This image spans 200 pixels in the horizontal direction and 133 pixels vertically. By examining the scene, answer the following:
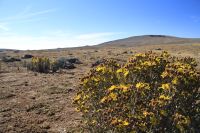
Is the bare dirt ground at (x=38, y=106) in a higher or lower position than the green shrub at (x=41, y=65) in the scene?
lower

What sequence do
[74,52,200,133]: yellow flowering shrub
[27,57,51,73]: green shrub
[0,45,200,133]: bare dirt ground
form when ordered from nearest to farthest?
[74,52,200,133]: yellow flowering shrub
[0,45,200,133]: bare dirt ground
[27,57,51,73]: green shrub

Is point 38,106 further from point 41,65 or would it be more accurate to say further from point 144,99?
point 41,65

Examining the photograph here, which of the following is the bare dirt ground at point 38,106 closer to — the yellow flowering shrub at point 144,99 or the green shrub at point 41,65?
the yellow flowering shrub at point 144,99

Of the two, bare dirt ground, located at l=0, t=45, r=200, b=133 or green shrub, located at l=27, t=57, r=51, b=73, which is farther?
green shrub, located at l=27, t=57, r=51, b=73

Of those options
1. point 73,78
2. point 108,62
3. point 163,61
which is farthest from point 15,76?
point 163,61

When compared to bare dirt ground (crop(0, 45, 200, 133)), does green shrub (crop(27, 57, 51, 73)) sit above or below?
above

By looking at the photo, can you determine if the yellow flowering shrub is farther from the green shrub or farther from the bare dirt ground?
the green shrub

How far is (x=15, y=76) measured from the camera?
625 inches

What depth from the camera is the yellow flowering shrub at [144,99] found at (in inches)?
188

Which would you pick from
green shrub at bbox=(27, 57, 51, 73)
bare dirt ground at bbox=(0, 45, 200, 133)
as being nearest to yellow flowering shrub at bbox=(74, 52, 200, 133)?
bare dirt ground at bbox=(0, 45, 200, 133)

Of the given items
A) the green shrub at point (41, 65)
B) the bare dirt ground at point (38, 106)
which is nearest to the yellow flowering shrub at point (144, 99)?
the bare dirt ground at point (38, 106)

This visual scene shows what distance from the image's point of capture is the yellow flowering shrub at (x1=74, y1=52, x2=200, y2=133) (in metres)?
4.78

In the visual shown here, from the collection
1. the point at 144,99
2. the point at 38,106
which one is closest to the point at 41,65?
the point at 38,106

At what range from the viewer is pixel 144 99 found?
18.4ft
